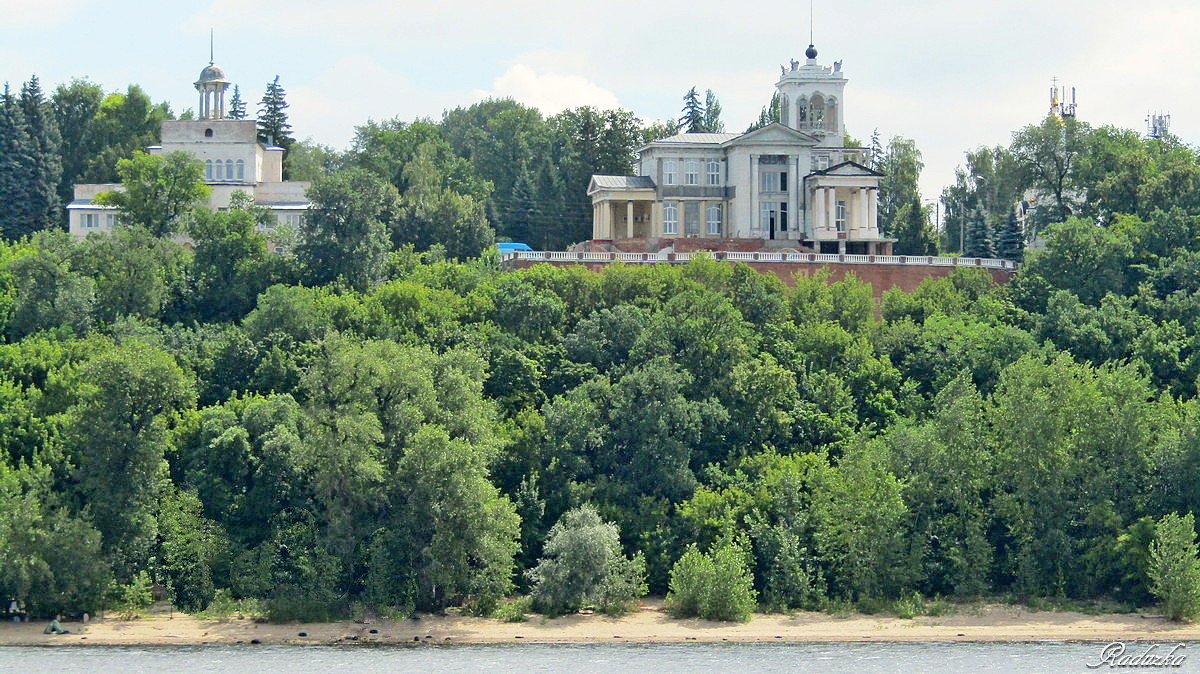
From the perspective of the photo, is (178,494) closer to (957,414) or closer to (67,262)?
(67,262)

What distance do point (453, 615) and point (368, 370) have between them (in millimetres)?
8691

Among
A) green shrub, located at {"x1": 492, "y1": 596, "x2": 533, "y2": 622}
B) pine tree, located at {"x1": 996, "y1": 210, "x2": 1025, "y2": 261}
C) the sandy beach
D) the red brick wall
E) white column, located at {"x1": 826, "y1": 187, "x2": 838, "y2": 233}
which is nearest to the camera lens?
the sandy beach

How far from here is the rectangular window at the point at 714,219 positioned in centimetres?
9088

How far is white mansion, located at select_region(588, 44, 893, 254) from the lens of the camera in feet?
293

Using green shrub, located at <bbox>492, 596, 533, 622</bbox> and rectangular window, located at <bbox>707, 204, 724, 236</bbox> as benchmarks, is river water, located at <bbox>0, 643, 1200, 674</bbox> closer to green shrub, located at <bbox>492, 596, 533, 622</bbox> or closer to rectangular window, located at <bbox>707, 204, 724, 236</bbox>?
green shrub, located at <bbox>492, 596, 533, 622</bbox>

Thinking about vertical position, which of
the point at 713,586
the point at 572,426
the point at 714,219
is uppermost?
the point at 714,219

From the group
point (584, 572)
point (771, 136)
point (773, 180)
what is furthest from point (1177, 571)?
point (771, 136)

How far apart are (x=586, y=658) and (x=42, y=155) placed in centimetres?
5135

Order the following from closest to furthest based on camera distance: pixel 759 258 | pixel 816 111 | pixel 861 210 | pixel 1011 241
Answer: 1. pixel 759 258
2. pixel 861 210
3. pixel 1011 241
4. pixel 816 111

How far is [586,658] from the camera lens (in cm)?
5825

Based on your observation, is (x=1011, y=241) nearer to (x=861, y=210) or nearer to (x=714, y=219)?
(x=861, y=210)

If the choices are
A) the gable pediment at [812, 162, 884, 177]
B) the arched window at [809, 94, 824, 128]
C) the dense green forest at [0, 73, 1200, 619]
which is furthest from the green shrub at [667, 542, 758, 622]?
the arched window at [809, 94, 824, 128]

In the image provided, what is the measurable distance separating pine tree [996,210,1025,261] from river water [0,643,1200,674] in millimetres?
35079

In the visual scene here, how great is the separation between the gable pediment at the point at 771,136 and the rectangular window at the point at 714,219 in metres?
3.14
